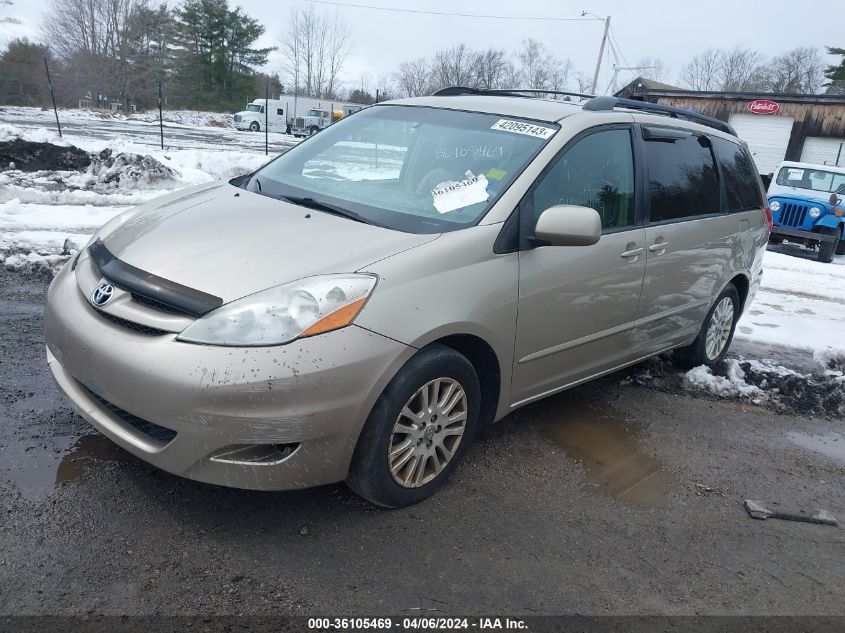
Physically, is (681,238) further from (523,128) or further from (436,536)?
(436,536)

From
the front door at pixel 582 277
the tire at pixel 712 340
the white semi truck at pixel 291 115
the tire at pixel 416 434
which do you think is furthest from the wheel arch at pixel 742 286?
the white semi truck at pixel 291 115

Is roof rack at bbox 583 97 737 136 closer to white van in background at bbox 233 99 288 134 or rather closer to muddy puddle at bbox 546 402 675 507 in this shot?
muddy puddle at bbox 546 402 675 507

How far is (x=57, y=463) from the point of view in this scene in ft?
10.2

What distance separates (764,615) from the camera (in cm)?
261

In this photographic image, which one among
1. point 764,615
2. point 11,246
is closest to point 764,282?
point 764,615

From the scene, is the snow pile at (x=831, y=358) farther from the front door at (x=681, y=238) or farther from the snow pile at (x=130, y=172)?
the snow pile at (x=130, y=172)

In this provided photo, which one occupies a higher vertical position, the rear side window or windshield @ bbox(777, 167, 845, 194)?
the rear side window

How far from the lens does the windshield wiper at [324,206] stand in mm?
3195

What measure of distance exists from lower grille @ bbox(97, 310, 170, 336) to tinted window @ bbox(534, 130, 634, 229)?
6.14 feet

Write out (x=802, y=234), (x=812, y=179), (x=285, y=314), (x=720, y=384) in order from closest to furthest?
1. (x=285, y=314)
2. (x=720, y=384)
3. (x=802, y=234)
4. (x=812, y=179)

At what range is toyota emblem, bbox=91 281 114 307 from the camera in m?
2.72

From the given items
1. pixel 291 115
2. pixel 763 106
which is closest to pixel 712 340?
pixel 763 106

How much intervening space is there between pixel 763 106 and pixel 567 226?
29505 millimetres

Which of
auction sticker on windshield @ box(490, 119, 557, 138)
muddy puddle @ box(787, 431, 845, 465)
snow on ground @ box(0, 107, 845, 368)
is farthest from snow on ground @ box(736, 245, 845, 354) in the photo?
auction sticker on windshield @ box(490, 119, 557, 138)
